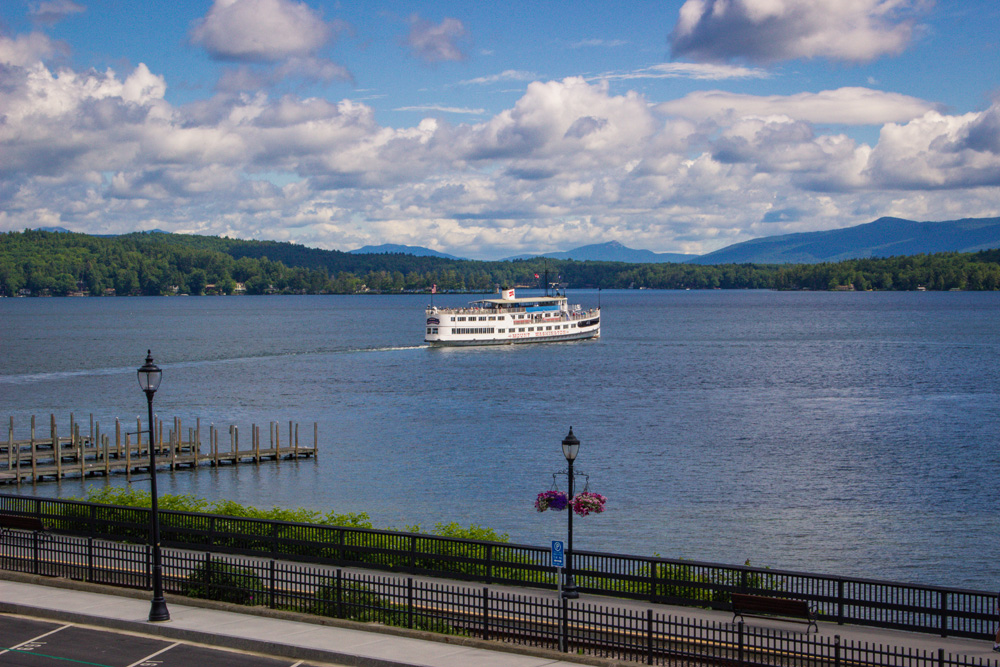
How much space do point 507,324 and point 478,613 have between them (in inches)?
4725

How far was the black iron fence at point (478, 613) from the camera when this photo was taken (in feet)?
55.1

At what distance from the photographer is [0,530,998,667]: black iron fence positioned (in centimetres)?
1680

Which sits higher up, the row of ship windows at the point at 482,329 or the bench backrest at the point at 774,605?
the bench backrest at the point at 774,605

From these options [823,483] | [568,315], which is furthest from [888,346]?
[823,483]

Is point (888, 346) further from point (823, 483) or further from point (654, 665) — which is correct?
point (654, 665)

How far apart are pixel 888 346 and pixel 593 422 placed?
79654 millimetres

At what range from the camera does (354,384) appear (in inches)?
3716

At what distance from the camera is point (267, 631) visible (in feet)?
61.1

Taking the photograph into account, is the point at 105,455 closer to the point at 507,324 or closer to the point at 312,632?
the point at 312,632

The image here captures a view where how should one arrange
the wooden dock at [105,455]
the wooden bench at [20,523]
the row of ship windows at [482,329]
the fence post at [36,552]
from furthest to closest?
the row of ship windows at [482,329] → the wooden dock at [105,455] → the wooden bench at [20,523] → the fence post at [36,552]

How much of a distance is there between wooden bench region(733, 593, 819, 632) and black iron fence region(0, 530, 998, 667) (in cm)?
38

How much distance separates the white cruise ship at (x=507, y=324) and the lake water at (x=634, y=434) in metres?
4.15

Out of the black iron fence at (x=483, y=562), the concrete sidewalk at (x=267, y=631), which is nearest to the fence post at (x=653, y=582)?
the black iron fence at (x=483, y=562)

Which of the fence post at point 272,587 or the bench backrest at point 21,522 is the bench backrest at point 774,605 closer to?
the fence post at point 272,587
